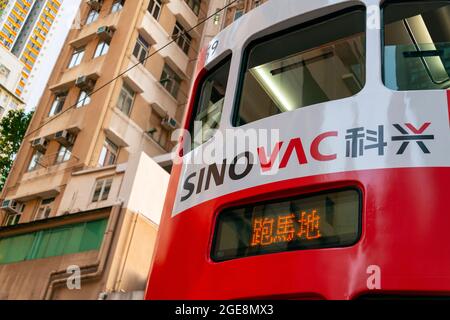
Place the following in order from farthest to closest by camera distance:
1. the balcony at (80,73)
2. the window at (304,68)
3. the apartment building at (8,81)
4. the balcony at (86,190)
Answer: the apartment building at (8,81)
the balcony at (80,73)
the balcony at (86,190)
the window at (304,68)

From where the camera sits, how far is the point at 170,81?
23.0m

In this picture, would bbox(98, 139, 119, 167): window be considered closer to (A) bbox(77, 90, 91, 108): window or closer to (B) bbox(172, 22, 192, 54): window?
(A) bbox(77, 90, 91, 108): window

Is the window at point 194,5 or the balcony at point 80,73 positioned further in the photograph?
the window at point 194,5

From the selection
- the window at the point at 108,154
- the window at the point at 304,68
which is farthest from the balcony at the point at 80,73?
the window at the point at 304,68

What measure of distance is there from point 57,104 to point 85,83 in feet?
6.74

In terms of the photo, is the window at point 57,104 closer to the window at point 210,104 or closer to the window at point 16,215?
the window at point 16,215

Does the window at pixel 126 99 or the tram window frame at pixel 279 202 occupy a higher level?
the window at pixel 126 99

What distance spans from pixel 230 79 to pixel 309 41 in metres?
0.79

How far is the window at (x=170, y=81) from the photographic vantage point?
22.6 m

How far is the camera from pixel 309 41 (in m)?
5.22

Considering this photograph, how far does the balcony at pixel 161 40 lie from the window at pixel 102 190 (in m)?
7.26

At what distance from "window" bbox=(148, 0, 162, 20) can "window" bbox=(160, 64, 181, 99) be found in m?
2.08

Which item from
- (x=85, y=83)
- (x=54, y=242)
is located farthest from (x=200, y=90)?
(x=85, y=83)
